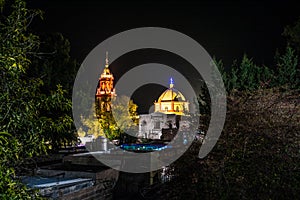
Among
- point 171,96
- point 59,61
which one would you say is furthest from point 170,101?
point 59,61

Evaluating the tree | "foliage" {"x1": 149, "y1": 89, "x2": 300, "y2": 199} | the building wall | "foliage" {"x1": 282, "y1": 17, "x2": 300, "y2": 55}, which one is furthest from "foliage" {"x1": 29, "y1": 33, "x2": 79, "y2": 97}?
the building wall

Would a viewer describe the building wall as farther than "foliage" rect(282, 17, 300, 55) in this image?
Yes

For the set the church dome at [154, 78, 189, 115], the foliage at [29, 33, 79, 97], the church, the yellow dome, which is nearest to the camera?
the foliage at [29, 33, 79, 97]

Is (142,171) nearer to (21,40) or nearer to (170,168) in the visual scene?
(170,168)

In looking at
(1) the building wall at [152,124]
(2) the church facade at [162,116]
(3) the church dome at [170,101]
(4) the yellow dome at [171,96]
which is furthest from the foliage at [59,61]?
(4) the yellow dome at [171,96]

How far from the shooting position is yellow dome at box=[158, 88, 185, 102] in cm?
6304

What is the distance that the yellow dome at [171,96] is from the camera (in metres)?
Answer: 63.0

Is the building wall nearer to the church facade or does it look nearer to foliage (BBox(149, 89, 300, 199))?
the church facade

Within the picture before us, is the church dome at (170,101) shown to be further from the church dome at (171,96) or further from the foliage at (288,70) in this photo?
the foliage at (288,70)

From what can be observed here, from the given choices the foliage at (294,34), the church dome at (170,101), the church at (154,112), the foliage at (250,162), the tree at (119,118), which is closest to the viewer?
the foliage at (250,162)

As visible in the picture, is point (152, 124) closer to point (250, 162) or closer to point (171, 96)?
point (171, 96)

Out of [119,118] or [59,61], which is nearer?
[59,61]

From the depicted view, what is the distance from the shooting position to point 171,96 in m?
63.5

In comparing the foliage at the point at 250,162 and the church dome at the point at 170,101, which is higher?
the church dome at the point at 170,101
